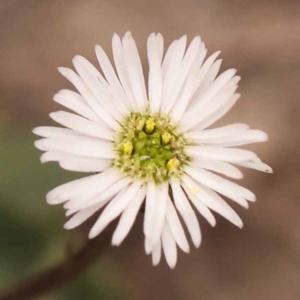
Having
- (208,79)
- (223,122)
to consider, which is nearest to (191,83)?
(208,79)

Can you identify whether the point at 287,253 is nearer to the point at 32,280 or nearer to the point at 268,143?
the point at 268,143

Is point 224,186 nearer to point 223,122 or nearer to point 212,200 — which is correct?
point 212,200

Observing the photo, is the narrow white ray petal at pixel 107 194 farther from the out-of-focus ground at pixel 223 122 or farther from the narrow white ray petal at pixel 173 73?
the out-of-focus ground at pixel 223 122

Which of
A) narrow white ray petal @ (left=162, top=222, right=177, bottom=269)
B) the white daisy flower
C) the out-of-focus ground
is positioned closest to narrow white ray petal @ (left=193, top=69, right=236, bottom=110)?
the white daisy flower

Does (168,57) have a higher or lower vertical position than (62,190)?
higher

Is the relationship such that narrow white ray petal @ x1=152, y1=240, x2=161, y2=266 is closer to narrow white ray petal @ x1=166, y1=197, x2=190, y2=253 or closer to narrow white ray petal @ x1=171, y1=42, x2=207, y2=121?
narrow white ray petal @ x1=166, y1=197, x2=190, y2=253

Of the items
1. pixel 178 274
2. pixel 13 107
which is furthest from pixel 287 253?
pixel 13 107

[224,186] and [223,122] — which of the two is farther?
[223,122]
